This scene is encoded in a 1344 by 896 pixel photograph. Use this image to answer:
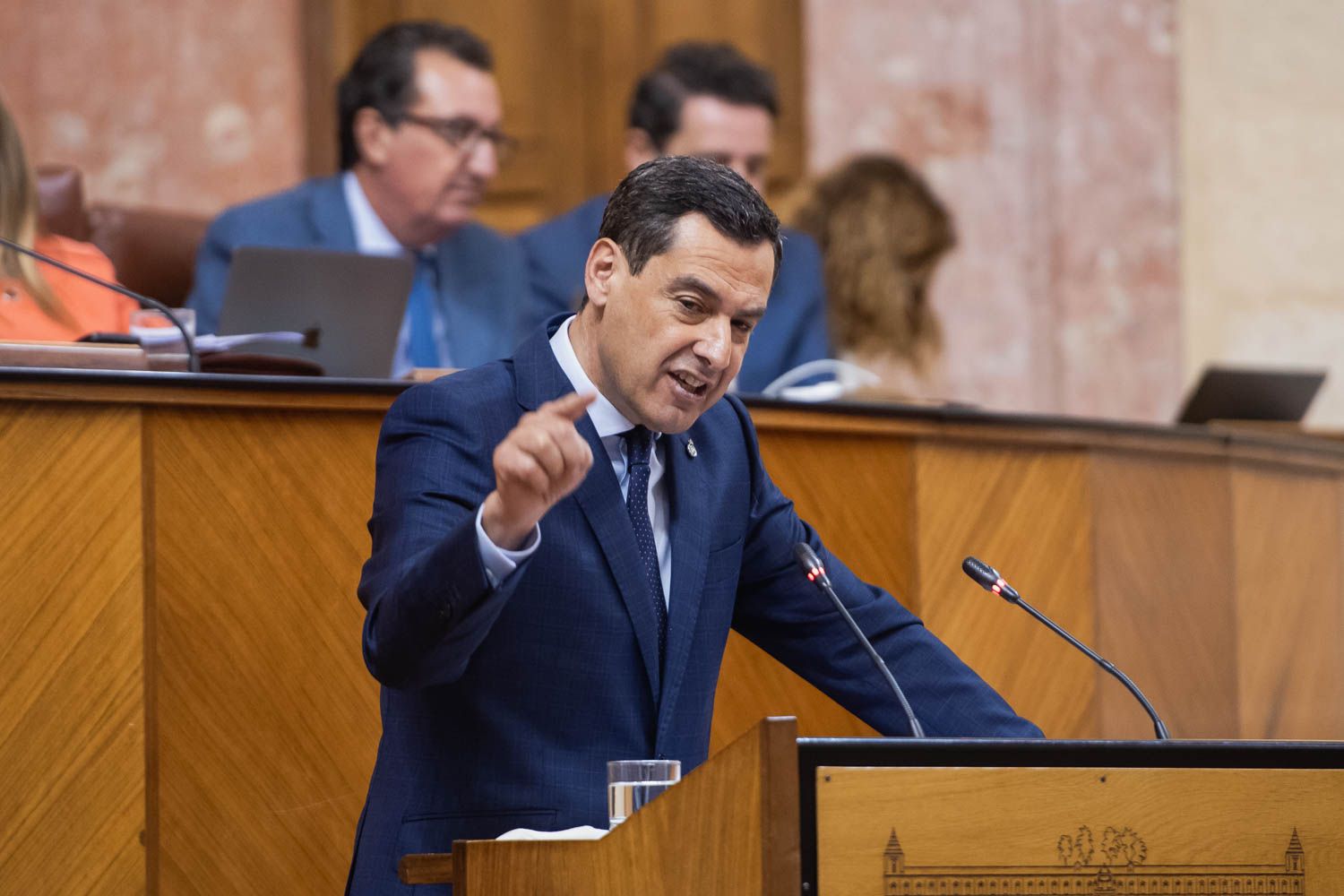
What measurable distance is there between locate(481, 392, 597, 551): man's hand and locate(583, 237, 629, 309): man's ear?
0.38m

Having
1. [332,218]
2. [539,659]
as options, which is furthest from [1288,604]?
[539,659]

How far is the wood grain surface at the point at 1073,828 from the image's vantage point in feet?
5.48

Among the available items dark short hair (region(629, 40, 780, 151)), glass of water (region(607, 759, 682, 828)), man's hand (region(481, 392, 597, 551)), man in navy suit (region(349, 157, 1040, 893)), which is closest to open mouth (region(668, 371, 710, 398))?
man in navy suit (region(349, 157, 1040, 893))

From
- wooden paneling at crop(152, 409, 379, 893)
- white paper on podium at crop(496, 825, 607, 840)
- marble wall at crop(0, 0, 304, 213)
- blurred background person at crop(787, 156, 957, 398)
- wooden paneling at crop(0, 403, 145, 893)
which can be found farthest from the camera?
marble wall at crop(0, 0, 304, 213)

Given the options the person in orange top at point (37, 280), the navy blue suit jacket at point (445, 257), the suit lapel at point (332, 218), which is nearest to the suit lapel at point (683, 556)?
the person in orange top at point (37, 280)

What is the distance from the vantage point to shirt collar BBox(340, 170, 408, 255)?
4137 mm

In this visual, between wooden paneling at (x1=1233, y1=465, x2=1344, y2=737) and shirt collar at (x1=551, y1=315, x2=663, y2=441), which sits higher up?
shirt collar at (x1=551, y1=315, x2=663, y2=441)

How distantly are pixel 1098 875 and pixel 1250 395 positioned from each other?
2.67m

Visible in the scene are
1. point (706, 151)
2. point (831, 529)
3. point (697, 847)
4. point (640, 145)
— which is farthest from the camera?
point (640, 145)

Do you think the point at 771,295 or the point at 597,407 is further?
the point at 771,295

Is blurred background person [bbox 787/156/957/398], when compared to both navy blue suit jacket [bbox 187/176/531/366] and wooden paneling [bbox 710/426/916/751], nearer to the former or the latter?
navy blue suit jacket [bbox 187/176/531/366]

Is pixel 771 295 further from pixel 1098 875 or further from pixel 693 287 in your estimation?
pixel 1098 875

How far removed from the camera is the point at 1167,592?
360 centimetres

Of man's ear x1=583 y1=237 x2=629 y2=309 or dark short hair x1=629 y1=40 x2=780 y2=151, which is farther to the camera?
dark short hair x1=629 y1=40 x2=780 y2=151
